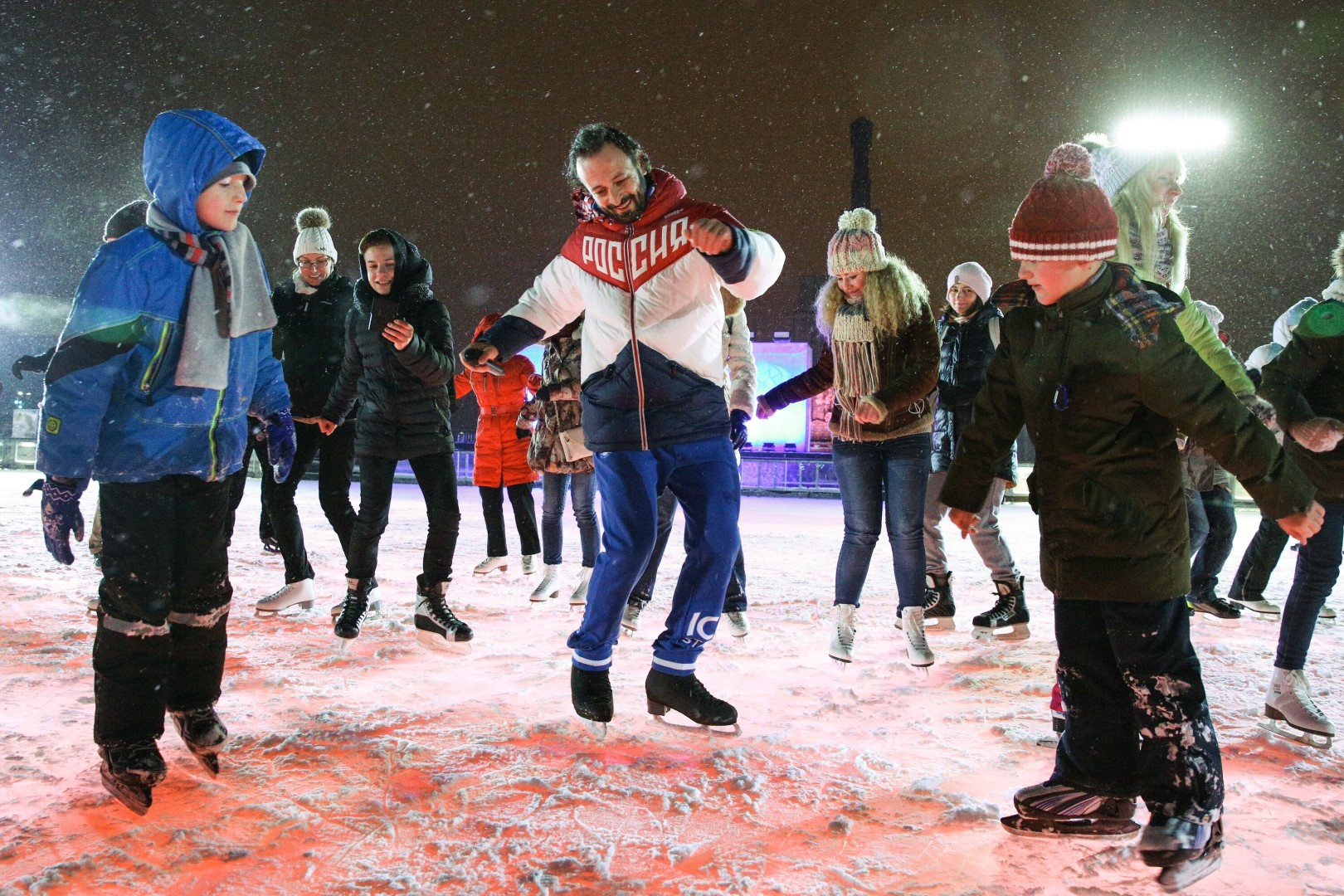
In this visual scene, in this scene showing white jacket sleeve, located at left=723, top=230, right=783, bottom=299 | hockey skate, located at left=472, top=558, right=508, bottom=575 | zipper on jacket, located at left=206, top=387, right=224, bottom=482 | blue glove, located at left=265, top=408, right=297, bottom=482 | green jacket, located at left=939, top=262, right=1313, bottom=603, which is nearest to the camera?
green jacket, located at left=939, top=262, right=1313, bottom=603

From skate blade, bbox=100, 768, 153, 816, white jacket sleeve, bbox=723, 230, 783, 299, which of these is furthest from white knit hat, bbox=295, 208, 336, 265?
skate blade, bbox=100, 768, 153, 816

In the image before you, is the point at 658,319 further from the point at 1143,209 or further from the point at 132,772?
the point at 132,772

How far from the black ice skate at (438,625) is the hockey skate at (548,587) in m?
1.12

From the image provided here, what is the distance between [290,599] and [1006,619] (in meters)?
3.61

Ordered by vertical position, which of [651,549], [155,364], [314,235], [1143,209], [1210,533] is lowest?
[1210,533]

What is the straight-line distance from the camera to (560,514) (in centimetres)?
541

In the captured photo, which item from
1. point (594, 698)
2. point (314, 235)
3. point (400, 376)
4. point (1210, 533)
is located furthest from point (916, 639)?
point (314, 235)

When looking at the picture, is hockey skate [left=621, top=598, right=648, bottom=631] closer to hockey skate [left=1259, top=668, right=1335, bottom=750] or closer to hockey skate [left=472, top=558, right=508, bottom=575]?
hockey skate [left=472, top=558, right=508, bottom=575]

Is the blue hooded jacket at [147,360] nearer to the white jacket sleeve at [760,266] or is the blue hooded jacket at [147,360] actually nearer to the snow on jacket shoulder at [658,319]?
the snow on jacket shoulder at [658,319]

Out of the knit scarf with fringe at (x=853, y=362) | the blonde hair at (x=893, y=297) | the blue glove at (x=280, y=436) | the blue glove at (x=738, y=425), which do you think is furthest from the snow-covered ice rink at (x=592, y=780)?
the blonde hair at (x=893, y=297)

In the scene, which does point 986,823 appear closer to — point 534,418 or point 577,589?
point 577,589

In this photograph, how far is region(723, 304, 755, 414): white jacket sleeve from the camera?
131 inches

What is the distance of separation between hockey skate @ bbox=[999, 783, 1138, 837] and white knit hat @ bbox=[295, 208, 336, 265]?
429cm

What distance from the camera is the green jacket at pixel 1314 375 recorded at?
270 cm
